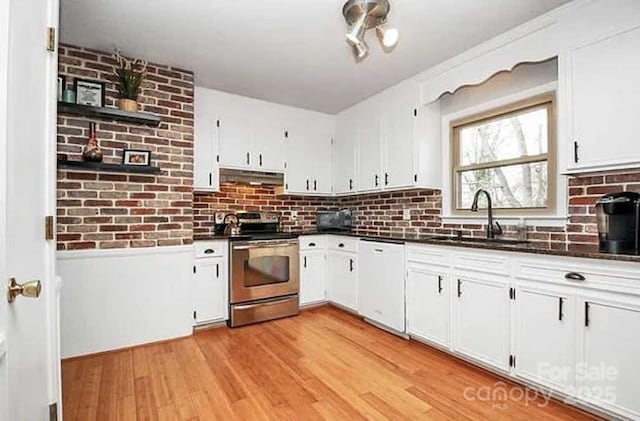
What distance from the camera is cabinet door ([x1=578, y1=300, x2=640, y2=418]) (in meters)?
1.64

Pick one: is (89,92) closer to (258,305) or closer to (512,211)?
(258,305)

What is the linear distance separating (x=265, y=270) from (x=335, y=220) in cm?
140

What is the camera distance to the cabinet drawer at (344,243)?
3.63m

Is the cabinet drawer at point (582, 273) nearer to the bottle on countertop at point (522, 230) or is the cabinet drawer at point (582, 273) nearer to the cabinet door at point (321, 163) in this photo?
the bottle on countertop at point (522, 230)

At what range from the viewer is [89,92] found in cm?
265

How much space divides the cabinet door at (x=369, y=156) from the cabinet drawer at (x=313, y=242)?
2.57 ft

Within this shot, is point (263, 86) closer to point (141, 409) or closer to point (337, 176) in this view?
point (337, 176)

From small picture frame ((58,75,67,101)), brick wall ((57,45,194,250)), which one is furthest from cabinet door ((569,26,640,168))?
small picture frame ((58,75,67,101))

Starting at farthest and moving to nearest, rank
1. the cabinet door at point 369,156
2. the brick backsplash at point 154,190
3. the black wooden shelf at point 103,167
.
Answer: the cabinet door at point 369,156, the black wooden shelf at point 103,167, the brick backsplash at point 154,190

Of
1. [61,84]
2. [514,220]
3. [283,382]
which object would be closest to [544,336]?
[514,220]

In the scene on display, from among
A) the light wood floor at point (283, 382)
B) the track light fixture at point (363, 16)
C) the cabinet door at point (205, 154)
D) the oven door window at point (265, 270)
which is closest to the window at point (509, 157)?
the light wood floor at point (283, 382)

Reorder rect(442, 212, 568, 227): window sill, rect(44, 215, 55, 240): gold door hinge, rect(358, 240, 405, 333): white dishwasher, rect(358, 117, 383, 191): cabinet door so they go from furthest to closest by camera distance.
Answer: rect(358, 117, 383, 191): cabinet door → rect(358, 240, 405, 333): white dishwasher → rect(442, 212, 568, 227): window sill → rect(44, 215, 55, 240): gold door hinge

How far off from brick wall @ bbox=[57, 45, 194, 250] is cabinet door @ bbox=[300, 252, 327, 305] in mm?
1370

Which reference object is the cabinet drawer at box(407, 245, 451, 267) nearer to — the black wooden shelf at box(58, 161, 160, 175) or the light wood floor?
the light wood floor
